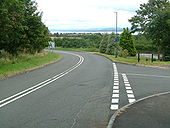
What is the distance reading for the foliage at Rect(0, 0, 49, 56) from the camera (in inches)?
857

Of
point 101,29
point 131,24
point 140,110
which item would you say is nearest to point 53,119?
point 140,110

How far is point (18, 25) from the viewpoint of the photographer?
2566 centimetres

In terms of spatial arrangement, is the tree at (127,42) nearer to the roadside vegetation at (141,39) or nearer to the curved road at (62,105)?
the roadside vegetation at (141,39)

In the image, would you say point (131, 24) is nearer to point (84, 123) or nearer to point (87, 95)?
point (87, 95)

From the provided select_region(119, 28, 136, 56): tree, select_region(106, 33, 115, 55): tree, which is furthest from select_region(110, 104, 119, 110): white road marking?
select_region(106, 33, 115, 55): tree

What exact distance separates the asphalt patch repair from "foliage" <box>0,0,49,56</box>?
44.3 feet

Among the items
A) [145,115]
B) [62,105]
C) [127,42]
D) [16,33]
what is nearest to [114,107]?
[145,115]

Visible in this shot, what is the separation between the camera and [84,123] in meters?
7.60

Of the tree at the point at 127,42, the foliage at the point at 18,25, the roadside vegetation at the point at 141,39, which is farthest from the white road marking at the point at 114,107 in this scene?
the tree at the point at 127,42

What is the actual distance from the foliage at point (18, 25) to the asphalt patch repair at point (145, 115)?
13506 mm

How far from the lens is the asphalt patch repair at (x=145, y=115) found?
7402 millimetres

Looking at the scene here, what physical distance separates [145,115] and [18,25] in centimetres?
1919

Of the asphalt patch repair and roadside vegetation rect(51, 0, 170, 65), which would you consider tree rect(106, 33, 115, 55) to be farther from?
the asphalt patch repair

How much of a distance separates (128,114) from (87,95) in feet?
12.2
